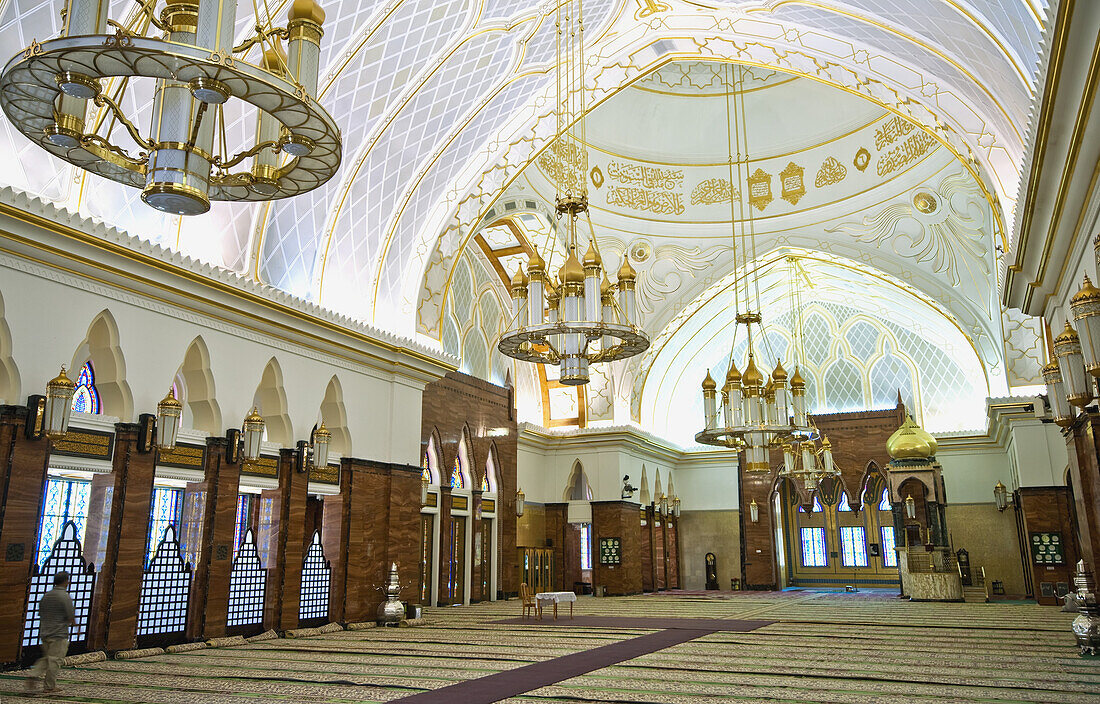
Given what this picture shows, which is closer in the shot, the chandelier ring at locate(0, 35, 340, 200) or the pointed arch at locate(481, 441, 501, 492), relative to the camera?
the chandelier ring at locate(0, 35, 340, 200)

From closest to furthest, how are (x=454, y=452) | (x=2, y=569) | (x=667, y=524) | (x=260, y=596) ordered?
1. (x=2, y=569)
2. (x=260, y=596)
3. (x=454, y=452)
4. (x=667, y=524)

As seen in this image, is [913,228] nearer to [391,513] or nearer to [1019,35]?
[1019,35]

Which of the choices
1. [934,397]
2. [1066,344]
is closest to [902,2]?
[1066,344]

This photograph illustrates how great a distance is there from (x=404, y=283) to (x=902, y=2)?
6.98 meters

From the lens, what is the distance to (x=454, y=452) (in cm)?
1501

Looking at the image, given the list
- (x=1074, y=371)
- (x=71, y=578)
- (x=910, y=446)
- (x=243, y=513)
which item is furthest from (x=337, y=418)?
(x=910, y=446)

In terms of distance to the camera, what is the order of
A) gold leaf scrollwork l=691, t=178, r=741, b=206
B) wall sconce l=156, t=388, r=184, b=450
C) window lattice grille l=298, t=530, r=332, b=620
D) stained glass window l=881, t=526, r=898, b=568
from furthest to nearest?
stained glass window l=881, t=526, r=898, b=568, gold leaf scrollwork l=691, t=178, r=741, b=206, window lattice grille l=298, t=530, r=332, b=620, wall sconce l=156, t=388, r=184, b=450

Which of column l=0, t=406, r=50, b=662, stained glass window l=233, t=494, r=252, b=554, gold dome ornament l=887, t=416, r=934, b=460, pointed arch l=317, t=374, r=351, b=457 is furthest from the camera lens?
gold dome ornament l=887, t=416, r=934, b=460

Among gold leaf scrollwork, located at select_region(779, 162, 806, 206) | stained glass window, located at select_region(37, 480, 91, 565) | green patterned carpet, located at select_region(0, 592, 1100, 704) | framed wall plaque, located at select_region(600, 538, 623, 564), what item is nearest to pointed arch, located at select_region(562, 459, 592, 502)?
framed wall plaque, located at select_region(600, 538, 623, 564)

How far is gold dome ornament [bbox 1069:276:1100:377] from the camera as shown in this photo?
16.7 ft

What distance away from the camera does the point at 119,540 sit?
299 inches

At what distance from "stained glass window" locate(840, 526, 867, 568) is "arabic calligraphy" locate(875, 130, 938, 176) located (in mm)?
9822

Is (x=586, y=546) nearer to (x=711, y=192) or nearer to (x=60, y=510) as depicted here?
(x=711, y=192)

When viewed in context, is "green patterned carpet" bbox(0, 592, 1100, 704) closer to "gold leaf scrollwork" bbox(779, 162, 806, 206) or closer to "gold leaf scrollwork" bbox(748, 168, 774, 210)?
"gold leaf scrollwork" bbox(779, 162, 806, 206)
